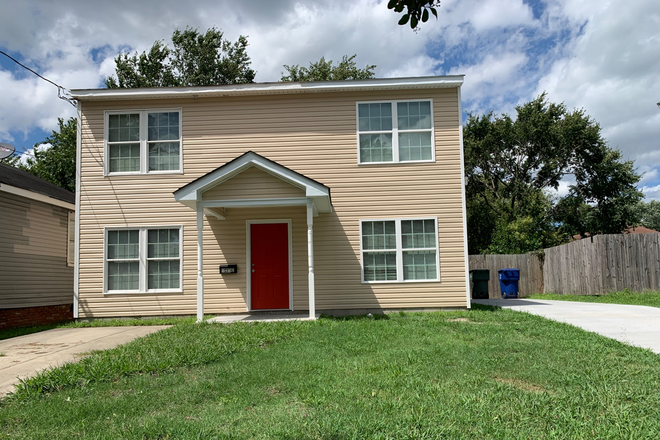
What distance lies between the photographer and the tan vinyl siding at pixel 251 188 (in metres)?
9.45

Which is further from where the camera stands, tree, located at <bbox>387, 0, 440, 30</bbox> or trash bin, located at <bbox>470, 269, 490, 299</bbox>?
trash bin, located at <bbox>470, 269, 490, 299</bbox>

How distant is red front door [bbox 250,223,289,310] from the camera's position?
1091 cm

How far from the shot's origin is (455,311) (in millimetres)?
10203

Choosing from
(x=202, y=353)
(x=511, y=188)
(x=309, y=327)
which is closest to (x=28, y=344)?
(x=202, y=353)

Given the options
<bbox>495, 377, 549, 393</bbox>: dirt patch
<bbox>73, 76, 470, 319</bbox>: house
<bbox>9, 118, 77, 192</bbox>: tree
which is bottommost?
<bbox>495, 377, 549, 393</bbox>: dirt patch

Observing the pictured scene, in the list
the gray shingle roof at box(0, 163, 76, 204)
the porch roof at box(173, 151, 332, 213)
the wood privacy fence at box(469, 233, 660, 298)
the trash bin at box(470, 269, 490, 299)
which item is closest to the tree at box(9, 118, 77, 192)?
the gray shingle roof at box(0, 163, 76, 204)

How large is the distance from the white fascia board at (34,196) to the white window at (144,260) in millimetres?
2629

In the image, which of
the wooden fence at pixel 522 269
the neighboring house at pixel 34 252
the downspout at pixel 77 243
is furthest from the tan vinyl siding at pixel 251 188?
the wooden fence at pixel 522 269

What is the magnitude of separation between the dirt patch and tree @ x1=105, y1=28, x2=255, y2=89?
23.7 meters

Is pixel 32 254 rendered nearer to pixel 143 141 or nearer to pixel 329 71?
pixel 143 141

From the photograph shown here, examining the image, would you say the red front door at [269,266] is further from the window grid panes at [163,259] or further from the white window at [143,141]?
the white window at [143,141]

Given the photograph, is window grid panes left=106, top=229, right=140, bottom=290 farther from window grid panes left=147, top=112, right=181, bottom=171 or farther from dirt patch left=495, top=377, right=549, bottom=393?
dirt patch left=495, top=377, right=549, bottom=393

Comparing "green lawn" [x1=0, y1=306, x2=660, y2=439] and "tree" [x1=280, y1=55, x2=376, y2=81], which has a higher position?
"tree" [x1=280, y1=55, x2=376, y2=81]

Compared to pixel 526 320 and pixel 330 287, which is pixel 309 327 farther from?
pixel 526 320
